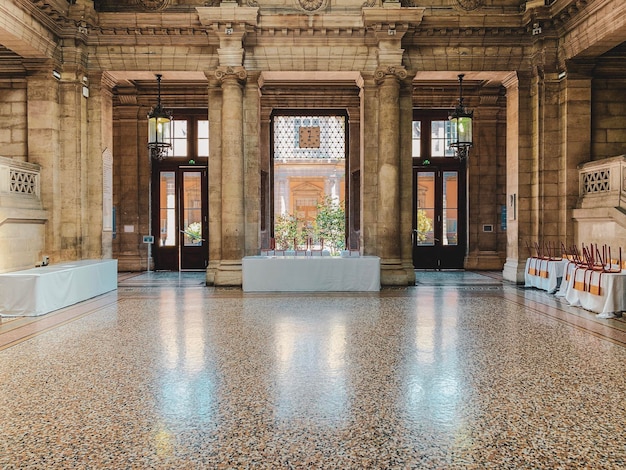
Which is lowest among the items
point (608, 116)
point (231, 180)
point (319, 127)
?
point (231, 180)

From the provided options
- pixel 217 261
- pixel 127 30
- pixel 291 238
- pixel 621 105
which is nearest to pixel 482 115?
pixel 621 105

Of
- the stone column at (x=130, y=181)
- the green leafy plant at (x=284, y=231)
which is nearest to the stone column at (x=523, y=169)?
the green leafy plant at (x=284, y=231)

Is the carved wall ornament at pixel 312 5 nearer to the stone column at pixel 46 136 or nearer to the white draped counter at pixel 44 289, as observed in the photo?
the stone column at pixel 46 136

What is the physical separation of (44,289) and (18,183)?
9.61 ft

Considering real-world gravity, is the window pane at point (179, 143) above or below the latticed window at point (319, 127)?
below

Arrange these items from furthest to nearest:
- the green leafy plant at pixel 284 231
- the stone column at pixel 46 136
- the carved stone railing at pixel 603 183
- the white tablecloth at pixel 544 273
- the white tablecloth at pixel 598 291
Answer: the green leafy plant at pixel 284 231 → the stone column at pixel 46 136 → the white tablecloth at pixel 544 273 → the carved stone railing at pixel 603 183 → the white tablecloth at pixel 598 291

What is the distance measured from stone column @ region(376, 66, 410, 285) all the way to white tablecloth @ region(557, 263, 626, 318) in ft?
11.0

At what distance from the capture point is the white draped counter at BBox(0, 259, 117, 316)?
23.2 ft

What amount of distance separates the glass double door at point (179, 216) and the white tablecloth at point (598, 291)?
31.0 ft

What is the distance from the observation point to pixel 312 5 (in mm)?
10352

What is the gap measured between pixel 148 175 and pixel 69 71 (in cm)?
407

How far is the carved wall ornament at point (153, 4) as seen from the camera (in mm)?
10531

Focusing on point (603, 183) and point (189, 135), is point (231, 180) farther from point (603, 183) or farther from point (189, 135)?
point (603, 183)

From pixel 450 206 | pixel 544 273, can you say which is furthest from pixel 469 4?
pixel 544 273
